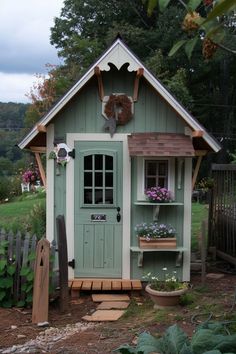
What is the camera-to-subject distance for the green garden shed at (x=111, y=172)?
26.2 ft

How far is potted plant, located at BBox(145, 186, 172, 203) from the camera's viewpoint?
7754 millimetres

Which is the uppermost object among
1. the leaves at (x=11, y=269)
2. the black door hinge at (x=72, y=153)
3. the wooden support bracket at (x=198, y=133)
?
the wooden support bracket at (x=198, y=133)

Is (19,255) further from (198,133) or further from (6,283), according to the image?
(198,133)

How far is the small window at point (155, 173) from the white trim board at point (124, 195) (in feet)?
1.03

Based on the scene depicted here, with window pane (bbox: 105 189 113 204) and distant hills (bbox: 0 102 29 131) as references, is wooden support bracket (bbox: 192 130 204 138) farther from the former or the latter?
distant hills (bbox: 0 102 29 131)

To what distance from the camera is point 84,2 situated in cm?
3359

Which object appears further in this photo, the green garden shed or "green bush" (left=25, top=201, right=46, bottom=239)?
"green bush" (left=25, top=201, right=46, bottom=239)

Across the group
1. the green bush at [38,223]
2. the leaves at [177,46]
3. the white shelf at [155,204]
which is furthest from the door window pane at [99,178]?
the leaves at [177,46]

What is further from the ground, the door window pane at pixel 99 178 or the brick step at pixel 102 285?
the door window pane at pixel 99 178

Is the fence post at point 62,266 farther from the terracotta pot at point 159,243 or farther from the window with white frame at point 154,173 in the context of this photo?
the window with white frame at point 154,173

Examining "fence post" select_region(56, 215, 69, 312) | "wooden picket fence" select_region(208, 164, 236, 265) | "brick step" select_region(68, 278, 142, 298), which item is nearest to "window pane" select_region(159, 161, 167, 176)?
"wooden picket fence" select_region(208, 164, 236, 265)

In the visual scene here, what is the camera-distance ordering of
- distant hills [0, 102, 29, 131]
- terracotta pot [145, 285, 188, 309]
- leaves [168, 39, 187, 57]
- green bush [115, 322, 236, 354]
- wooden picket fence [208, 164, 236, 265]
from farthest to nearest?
distant hills [0, 102, 29, 131]
wooden picket fence [208, 164, 236, 265]
terracotta pot [145, 285, 188, 309]
green bush [115, 322, 236, 354]
leaves [168, 39, 187, 57]

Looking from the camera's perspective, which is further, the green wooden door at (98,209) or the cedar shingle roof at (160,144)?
the green wooden door at (98,209)

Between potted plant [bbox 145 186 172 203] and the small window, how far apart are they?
0.19 m
